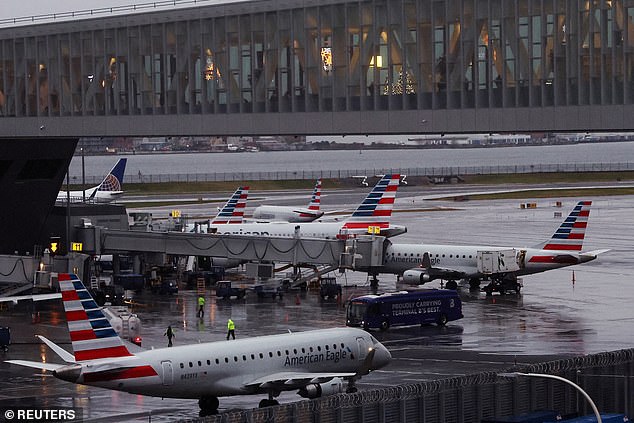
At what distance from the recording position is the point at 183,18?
8250 centimetres

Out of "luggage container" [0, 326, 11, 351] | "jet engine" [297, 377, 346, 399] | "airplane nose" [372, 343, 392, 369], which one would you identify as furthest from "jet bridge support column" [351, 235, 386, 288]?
"jet engine" [297, 377, 346, 399]

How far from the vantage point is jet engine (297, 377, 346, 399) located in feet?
177

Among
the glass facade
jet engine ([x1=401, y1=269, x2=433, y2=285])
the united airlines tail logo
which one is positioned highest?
the glass facade

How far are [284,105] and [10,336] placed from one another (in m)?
20.1

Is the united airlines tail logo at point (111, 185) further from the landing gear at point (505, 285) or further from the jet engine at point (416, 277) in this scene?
the landing gear at point (505, 285)

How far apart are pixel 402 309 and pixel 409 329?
5.47 feet

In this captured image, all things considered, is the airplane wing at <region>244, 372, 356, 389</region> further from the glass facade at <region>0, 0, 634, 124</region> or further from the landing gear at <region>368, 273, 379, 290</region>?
the landing gear at <region>368, 273, 379, 290</region>

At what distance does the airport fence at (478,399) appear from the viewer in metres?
38.8

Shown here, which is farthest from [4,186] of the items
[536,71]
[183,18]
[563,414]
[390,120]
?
[563,414]

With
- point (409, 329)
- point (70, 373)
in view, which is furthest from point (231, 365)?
point (409, 329)

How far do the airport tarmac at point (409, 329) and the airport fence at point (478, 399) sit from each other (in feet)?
47.1

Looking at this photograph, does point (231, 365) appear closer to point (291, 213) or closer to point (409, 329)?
point (409, 329)

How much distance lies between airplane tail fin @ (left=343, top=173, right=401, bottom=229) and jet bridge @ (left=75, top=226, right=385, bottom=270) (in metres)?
11.1

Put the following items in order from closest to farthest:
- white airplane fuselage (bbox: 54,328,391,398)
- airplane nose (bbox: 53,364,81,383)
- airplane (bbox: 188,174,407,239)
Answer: airplane nose (bbox: 53,364,81,383) < white airplane fuselage (bbox: 54,328,391,398) < airplane (bbox: 188,174,407,239)
